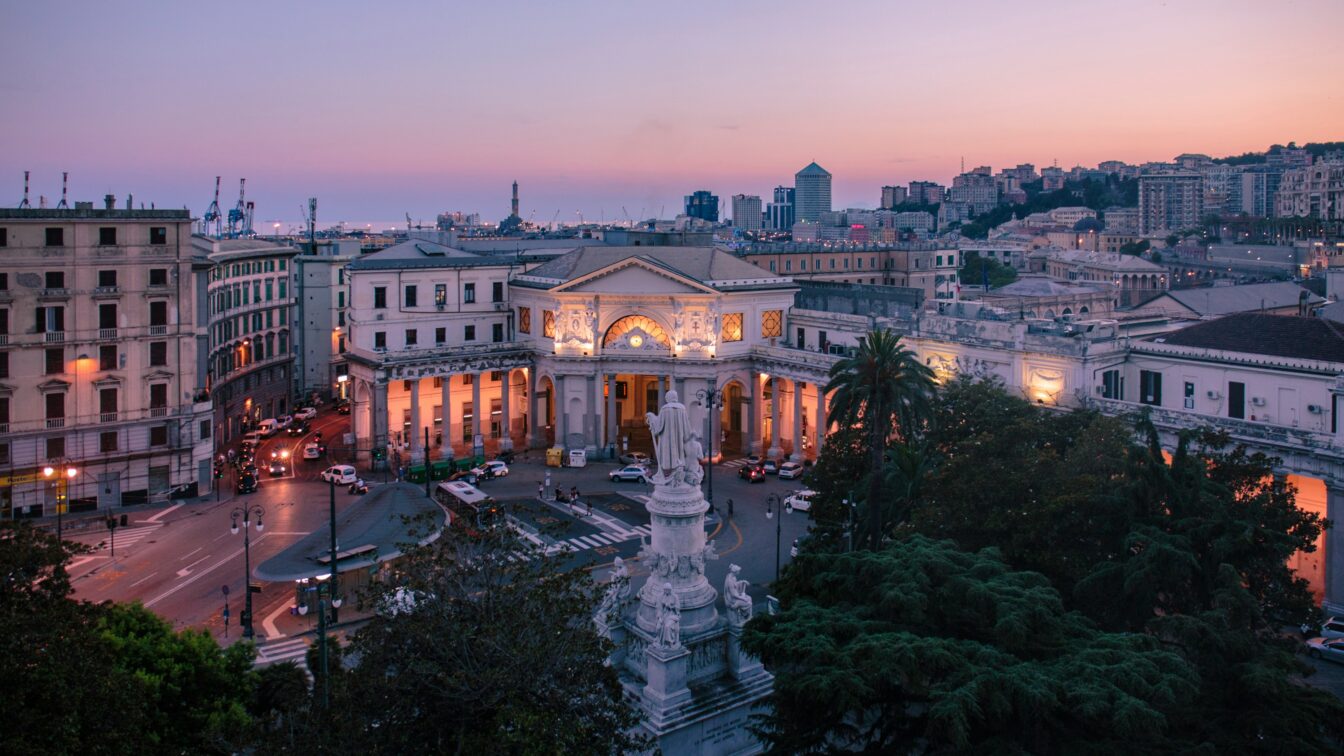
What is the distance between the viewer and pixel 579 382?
8194 centimetres

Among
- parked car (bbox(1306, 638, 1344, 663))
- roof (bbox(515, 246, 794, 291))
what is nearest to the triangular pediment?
roof (bbox(515, 246, 794, 291))

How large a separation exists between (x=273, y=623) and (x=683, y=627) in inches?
963

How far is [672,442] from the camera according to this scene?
3047 centimetres

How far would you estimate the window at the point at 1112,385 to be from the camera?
60.2 metres

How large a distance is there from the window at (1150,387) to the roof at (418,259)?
49321 mm

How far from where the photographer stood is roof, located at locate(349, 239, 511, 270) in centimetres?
8100

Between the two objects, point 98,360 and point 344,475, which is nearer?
point 98,360

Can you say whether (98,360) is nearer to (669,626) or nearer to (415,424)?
(415,424)

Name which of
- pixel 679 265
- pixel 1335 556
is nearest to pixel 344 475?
pixel 679 265

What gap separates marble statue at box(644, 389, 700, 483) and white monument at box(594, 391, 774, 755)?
0.03 m

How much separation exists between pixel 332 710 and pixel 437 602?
303 centimetres

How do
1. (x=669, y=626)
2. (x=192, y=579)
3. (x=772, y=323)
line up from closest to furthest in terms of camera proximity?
(x=669, y=626)
(x=192, y=579)
(x=772, y=323)

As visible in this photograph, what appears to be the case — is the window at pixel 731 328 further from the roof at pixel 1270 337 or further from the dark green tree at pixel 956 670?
the dark green tree at pixel 956 670

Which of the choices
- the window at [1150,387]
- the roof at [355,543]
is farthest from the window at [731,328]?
the roof at [355,543]
